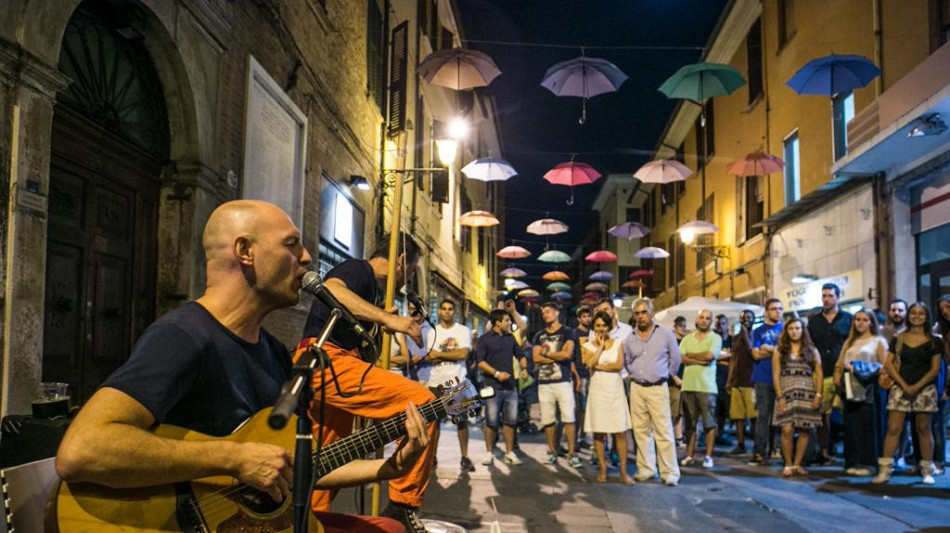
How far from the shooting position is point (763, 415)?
10.2 m

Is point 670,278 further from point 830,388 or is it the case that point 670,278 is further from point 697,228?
point 830,388

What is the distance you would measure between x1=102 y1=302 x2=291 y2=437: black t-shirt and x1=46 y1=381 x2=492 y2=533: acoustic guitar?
7 centimetres

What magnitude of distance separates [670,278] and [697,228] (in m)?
14.9

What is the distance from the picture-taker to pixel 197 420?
2.35 m

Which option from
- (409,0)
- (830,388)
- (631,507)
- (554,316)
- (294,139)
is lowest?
(631,507)

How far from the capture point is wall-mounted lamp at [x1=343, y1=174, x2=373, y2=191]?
1323 centimetres

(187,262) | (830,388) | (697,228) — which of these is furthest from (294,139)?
(697,228)

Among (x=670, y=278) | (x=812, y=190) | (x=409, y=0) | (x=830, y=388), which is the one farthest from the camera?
(x=670, y=278)

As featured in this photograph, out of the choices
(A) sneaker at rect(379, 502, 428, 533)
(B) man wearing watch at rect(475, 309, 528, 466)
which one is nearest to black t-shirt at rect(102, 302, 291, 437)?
(A) sneaker at rect(379, 502, 428, 533)

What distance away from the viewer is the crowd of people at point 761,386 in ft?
28.0

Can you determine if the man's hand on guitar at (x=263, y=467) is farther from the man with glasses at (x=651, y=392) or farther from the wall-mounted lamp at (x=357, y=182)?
the wall-mounted lamp at (x=357, y=182)

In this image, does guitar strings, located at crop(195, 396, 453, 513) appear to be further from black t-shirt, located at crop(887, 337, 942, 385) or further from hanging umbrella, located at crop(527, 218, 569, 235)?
hanging umbrella, located at crop(527, 218, 569, 235)

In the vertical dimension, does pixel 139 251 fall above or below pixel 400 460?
above

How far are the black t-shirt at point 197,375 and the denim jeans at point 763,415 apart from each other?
29.4 feet
